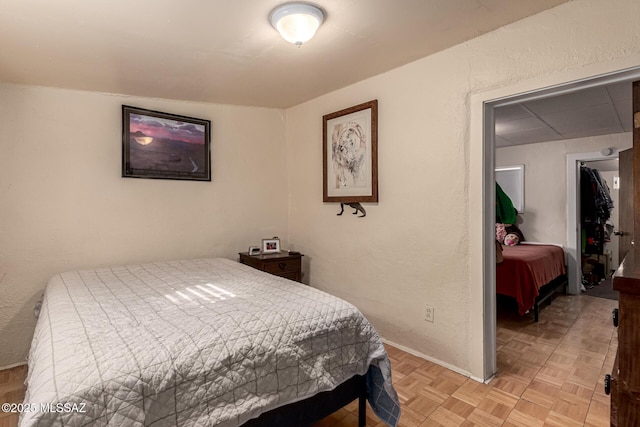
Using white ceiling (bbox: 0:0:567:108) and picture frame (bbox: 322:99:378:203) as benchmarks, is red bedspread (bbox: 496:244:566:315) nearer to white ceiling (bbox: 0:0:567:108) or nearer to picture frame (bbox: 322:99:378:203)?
picture frame (bbox: 322:99:378:203)

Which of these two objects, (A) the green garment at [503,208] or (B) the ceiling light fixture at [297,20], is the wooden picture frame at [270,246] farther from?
(A) the green garment at [503,208]

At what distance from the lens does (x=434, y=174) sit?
232cm

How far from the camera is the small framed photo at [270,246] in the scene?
3174mm

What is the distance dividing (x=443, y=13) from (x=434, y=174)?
993mm

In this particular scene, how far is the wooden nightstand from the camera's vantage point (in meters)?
2.96

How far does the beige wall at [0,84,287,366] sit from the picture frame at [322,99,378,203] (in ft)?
2.84

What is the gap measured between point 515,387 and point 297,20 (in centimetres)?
252

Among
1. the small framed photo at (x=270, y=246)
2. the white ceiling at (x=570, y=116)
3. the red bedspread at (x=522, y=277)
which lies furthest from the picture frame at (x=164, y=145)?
the red bedspread at (x=522, y=277)

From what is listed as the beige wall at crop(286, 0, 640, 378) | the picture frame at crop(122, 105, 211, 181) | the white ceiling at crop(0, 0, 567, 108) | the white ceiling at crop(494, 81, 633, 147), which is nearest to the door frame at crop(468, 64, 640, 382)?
the beige wall at crop(286, 0, 640, 378)

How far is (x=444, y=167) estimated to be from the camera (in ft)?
7.43

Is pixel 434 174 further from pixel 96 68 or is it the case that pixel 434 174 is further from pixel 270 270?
pixel 96 68

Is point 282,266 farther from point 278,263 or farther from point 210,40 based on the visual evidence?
point 210,40

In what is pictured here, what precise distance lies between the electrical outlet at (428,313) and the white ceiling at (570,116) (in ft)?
5.42

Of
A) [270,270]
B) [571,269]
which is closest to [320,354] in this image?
[270,270]
